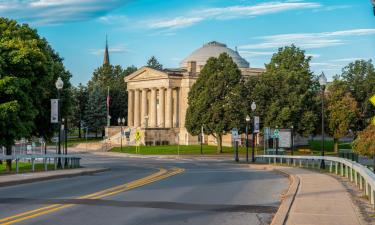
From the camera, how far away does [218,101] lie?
80.1m

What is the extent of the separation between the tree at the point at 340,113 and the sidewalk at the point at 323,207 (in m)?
64.2

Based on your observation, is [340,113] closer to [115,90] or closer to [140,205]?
[115,90]

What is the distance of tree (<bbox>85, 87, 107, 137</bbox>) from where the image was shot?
120062mm

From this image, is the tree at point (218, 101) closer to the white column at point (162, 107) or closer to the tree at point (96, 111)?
the white column at point (162, 107)

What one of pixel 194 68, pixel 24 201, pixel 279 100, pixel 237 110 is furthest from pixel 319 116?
pixel 24 201

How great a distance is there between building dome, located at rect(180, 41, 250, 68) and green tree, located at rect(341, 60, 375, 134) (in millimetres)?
29062

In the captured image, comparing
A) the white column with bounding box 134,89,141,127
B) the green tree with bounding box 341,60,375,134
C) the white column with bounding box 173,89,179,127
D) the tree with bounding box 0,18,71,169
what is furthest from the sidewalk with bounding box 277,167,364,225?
the white column with bounding box 134,89,141,127

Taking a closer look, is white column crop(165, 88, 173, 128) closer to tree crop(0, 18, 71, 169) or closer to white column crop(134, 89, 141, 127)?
white column crop(134, 89, 141, 127)

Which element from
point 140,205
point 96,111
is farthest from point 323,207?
point 96,111

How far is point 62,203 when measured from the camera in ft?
48.1

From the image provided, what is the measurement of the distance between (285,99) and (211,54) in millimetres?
46805

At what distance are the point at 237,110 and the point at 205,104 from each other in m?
4.44

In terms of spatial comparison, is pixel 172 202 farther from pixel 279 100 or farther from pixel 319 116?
pixel 319 116

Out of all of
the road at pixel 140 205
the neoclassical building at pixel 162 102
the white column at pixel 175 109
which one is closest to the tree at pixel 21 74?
the road at pixel 140 205
